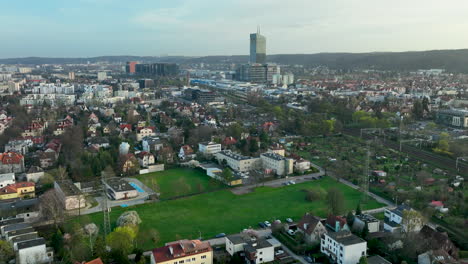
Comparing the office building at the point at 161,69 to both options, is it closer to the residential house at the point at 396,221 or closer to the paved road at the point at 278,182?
the paved road at the point at 278,182

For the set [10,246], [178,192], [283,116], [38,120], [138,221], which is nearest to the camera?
[10,246]

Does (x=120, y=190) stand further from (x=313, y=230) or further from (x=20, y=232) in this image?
(x=313, y=230)

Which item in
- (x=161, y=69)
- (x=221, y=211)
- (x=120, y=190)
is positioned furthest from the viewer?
Result: (x=161, y=69)

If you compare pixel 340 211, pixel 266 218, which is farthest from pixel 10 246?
pixel 340 211

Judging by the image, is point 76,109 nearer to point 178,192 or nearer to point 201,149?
Answer: point 201,149

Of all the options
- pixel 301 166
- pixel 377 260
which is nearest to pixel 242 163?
pixel 301 166

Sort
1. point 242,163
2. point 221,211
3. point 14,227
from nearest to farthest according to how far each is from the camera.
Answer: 1. point 14,227
2. point 221,211
3. point 242,163
